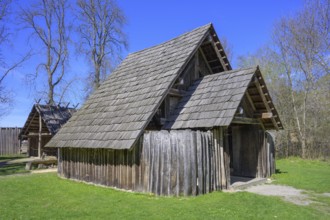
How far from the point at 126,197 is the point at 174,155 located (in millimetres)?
2073

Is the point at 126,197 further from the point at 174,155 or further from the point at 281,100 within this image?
the point at 281,100

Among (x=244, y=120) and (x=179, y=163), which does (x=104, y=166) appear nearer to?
(x=179, y=163)

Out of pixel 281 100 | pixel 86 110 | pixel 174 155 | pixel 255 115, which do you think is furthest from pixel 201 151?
pixel 281 100

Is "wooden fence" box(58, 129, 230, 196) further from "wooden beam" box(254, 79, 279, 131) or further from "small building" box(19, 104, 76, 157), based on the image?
"small building" box(19, 104, 76, 157)

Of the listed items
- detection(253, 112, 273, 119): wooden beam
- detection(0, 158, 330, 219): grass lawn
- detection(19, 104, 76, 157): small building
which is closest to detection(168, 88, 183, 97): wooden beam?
detection(253, 112, 273, 119): wooden beam

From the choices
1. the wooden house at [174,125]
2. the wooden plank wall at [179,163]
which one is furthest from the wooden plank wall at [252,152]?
the wooden plank wall at [179,163]

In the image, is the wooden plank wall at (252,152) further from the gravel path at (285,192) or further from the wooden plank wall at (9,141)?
the wooden plank wall at (9,141)

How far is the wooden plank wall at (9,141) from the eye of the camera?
31516 mm

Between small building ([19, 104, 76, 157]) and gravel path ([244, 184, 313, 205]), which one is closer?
gravel path ([244, 184, 313, 205])

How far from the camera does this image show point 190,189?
9797mm

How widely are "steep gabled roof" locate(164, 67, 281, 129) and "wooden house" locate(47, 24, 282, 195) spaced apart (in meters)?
0.04

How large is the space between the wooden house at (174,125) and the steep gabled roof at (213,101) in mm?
42

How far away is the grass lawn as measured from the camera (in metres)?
7.76

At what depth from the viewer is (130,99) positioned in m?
13.0
